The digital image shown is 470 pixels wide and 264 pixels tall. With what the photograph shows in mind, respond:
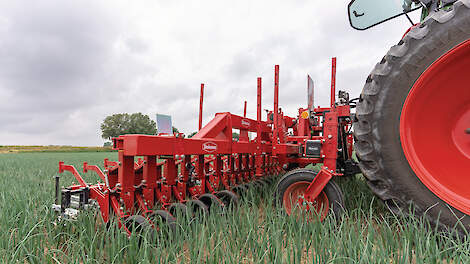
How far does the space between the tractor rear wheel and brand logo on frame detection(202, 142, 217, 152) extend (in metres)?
1.33

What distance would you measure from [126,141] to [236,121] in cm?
171

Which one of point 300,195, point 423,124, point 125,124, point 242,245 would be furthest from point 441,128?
point 125,124

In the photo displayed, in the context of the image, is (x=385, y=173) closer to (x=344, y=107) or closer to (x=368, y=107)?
(x=368, y=107)

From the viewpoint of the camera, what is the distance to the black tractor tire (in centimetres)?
217

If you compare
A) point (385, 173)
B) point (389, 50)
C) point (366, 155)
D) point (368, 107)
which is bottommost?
point (385, 173)

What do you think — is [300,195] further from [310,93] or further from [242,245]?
[310,93]

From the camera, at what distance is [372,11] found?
A: 330 cm

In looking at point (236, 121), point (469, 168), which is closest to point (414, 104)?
point (469, 168)

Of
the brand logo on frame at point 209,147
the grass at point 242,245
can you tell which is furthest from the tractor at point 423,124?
the brand logo on frame at point 209,147

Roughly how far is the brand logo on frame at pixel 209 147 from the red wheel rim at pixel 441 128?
161 centimetres

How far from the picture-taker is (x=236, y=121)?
10.6 feet

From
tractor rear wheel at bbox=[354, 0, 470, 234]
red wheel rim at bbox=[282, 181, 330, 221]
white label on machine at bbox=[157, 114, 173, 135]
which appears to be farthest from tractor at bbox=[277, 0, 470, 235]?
white label on machine at bbox=[157, 114, 173, 135]

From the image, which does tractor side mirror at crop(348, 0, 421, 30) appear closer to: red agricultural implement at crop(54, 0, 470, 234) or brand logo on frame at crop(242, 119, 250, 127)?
red agricultural implement at crop(54, 0, 470, 234)

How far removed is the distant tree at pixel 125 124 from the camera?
4553 cm
